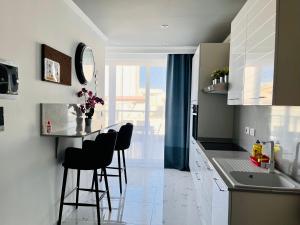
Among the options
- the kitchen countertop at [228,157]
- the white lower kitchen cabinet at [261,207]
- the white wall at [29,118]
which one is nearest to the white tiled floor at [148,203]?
the white wall at [29,118]

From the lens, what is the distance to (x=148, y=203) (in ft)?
12.2

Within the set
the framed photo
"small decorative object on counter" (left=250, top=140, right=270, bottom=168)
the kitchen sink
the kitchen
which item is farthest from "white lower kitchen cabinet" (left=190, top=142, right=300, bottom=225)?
the framed photo

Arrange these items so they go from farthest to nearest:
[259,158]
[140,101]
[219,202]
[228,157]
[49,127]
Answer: [140,101] < [228,157] < [49,127] < [259,158] < [219,202]

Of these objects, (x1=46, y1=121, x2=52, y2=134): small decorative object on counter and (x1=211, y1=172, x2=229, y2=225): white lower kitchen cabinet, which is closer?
(x1=211, y1=172, x2=229, y2=225): white lower kitchen cabinet

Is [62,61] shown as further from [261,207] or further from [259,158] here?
[261,207]

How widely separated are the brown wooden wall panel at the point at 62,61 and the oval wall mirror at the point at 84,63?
22 cm

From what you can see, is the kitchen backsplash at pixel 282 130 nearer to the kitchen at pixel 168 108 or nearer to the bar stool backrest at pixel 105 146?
the kitchen at pixel 168 108

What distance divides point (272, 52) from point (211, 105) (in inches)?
89.4

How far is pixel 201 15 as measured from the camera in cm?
343

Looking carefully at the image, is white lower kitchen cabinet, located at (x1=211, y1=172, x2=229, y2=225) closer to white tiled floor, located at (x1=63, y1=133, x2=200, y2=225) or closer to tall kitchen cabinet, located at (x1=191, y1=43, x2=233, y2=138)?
white tiled floor, located at (x1=63, y1=133, x2=200, y2=225)

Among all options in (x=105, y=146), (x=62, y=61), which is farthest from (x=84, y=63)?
(x=105, y=146)

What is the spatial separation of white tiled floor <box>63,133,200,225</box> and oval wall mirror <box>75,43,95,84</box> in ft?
5.76

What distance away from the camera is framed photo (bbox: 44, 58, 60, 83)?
2.58m

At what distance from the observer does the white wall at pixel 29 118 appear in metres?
2.00
